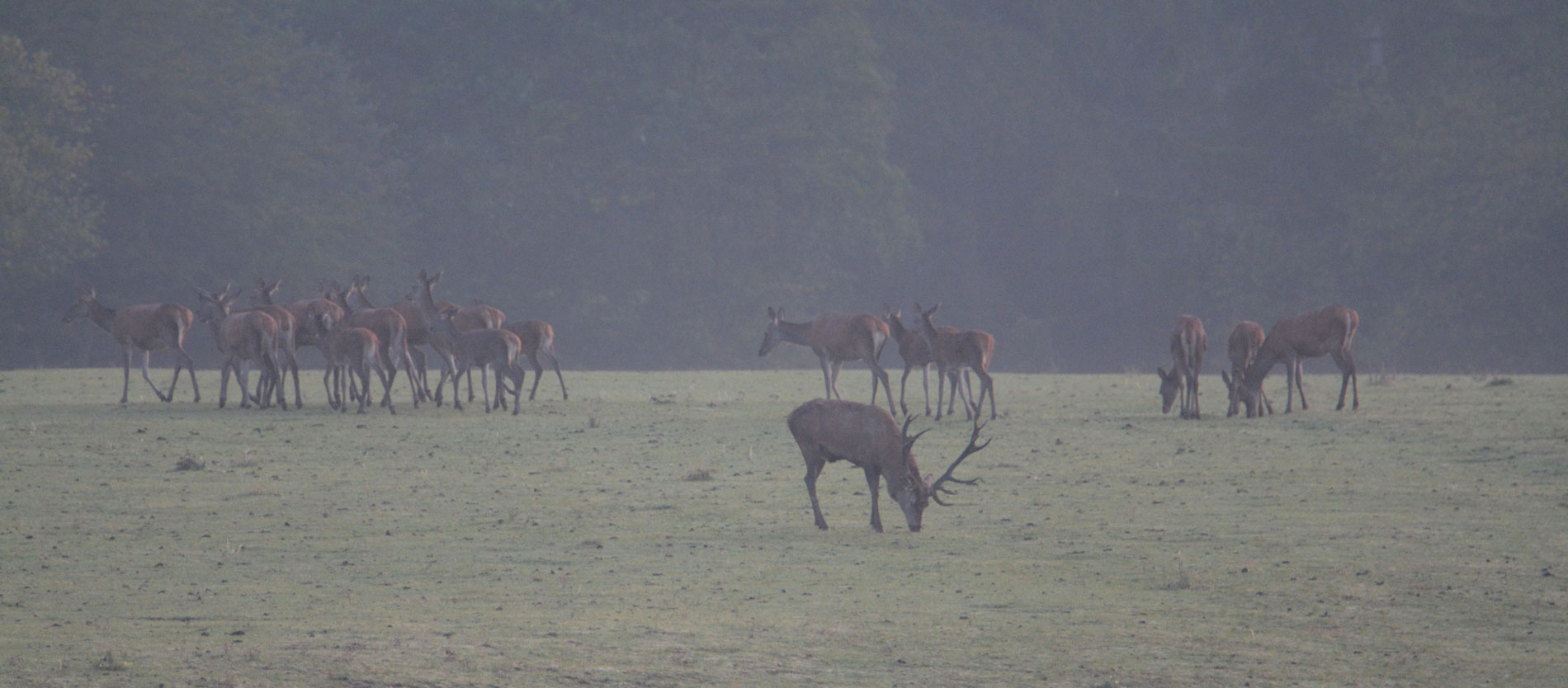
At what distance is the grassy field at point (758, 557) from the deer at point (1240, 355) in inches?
40.7

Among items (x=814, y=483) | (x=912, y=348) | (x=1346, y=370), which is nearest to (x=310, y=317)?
(x=912, y=348)

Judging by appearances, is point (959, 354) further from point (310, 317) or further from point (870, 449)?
point (310, 317)

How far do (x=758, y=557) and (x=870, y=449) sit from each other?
4.50 feet

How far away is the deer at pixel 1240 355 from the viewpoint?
20.0m

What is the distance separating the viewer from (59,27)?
139ft

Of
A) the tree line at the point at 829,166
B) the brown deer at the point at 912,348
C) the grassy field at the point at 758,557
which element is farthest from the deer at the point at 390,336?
the tree line at the point at 829,166

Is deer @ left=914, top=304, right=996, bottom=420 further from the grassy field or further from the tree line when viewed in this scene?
the tree line

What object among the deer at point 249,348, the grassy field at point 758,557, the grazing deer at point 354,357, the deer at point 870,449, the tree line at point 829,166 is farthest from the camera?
the tree line at point 829,166

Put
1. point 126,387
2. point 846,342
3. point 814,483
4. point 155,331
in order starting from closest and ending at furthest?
1. point 814,483
2. point 126,387
3. point 155,331
4. point 846,342

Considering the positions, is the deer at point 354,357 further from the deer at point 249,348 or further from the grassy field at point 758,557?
the grassy field at point 758,557

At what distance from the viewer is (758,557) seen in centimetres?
1100

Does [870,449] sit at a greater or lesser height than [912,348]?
lesser

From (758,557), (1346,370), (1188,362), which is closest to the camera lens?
(758,557)

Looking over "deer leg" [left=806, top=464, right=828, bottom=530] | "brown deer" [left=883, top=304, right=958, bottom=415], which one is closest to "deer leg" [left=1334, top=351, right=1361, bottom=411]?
"brown deer" [left=883, top=304, right=958, bottom=415]
